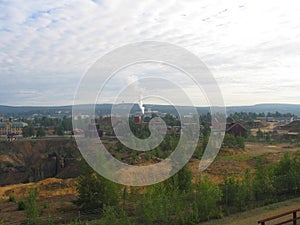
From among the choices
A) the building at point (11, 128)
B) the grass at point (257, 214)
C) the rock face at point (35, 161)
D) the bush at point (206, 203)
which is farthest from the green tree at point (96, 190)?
the building at point (11, 128)

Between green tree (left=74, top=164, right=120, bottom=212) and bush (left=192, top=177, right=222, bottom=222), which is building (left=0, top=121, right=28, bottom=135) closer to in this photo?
green tree (left=74, top=164, right=120, bottom=212)

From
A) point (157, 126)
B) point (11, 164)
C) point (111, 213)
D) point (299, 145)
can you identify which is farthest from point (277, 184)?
point (11, 164)

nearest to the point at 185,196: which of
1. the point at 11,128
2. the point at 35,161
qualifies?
the point at 35,161

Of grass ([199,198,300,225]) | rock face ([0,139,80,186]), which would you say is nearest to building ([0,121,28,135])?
rock face ([0,139,80,186])

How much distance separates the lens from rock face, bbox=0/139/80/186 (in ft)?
126

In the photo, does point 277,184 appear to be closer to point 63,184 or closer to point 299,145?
point 63,184

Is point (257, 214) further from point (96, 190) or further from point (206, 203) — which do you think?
point (96, 190)

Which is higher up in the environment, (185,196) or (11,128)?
(185,196)

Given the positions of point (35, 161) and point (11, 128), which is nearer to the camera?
point (35, 161)

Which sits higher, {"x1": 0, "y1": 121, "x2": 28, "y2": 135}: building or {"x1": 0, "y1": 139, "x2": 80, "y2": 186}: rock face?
{"x1": 0, "y1": 121, "x2": 28, "y2": 135}: building

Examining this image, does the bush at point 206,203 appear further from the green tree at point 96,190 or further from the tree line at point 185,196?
the green tree at point 96,190

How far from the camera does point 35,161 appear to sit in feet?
150

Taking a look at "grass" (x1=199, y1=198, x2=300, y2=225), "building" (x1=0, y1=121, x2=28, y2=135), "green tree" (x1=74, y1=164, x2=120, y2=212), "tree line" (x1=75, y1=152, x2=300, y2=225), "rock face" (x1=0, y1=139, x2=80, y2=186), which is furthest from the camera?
"building" (x1=0, y1=121, x2=28, y2=135)

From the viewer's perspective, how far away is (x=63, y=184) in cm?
2644
